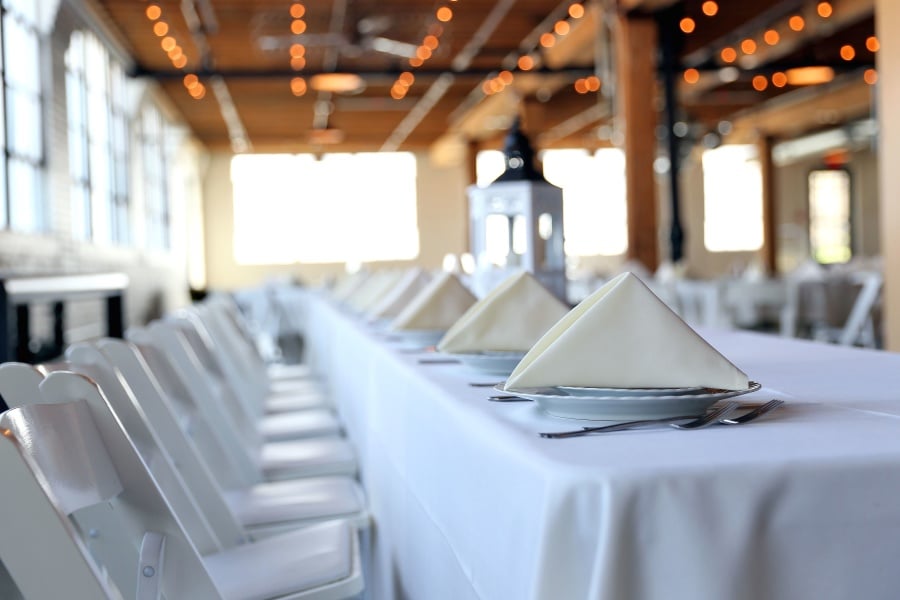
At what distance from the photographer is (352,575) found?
2010 mm

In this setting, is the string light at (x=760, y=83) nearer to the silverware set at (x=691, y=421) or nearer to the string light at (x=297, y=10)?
the string light at (x=297, y=10)

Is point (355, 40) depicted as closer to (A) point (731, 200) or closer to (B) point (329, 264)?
(B) point (329, 264)

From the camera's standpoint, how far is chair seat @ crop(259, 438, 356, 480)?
10.7 feet

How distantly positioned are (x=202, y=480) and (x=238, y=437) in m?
0.86

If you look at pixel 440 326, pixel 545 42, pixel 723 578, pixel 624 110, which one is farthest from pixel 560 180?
pixel 723 578

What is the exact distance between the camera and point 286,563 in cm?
212

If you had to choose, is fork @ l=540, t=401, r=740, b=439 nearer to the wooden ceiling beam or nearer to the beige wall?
the wooden ceiling beam

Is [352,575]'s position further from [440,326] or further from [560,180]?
[560,180]

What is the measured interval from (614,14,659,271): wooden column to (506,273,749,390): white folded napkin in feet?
30.9

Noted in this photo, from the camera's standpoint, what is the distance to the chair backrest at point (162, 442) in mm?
1810

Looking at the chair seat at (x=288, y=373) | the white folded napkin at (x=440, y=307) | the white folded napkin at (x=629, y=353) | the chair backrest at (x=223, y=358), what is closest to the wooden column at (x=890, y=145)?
the chair backrest at (x=223, y=358)

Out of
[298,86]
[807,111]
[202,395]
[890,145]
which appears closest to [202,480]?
[202,395]

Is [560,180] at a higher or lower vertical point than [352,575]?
higher

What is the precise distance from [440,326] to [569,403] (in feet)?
4.15
